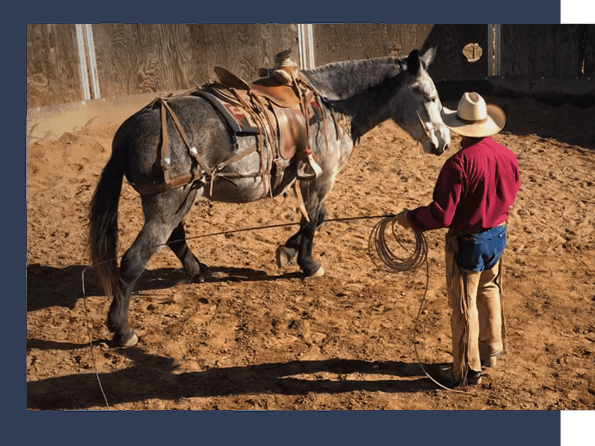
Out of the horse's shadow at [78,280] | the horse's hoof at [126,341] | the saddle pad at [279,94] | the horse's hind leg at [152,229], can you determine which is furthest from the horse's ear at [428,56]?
the horse's hoof at [126,341]

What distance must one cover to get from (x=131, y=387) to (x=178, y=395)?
1.14 ft

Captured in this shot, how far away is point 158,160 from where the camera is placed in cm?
537

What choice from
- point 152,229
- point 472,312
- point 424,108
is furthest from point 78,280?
point 472,312

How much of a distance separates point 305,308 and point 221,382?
1110 millimetres

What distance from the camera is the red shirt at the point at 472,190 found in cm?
486

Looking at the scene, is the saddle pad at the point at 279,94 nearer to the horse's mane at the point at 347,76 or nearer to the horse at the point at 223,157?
the horse at the point at 223,157

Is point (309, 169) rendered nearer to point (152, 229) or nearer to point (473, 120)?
point (152, 229)

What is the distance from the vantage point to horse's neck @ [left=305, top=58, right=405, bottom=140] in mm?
6363

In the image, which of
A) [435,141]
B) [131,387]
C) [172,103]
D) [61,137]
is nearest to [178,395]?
[131,387]

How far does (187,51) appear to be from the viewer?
7.58m

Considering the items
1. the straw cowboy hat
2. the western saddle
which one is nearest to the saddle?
the western saddle

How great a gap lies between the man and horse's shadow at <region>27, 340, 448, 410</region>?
1.56ft

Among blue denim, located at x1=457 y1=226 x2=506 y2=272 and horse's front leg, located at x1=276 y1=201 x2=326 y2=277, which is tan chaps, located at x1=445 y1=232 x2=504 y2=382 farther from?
horse's front leg, located at x1=276 y1=201 x2=326 y2=277

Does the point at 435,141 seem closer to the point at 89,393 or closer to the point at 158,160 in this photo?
the point at 158,160
